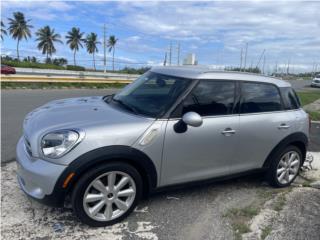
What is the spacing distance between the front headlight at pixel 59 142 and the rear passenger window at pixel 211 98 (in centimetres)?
127

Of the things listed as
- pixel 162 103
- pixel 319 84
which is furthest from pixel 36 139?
pixel 319 84

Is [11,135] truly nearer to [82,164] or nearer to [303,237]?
[82,164]

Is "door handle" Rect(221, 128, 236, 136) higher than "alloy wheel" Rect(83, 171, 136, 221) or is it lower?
higher

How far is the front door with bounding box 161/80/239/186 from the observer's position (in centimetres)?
376

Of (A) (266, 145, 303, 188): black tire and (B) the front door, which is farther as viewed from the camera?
(A) (266, 145, 303, 188): black tire

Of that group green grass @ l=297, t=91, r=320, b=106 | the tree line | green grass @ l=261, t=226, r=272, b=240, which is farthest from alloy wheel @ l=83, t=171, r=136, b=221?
the tree line

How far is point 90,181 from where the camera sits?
3.33 metres

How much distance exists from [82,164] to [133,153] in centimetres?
53

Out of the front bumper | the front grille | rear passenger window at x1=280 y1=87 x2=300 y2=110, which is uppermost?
rear passenger window at x1=280 y1=87 x2=300 y2=110

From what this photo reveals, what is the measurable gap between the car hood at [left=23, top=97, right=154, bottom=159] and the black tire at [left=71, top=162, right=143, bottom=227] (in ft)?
0.81

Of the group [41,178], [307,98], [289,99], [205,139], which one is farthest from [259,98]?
[307,98]

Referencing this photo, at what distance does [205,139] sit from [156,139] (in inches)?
25.6

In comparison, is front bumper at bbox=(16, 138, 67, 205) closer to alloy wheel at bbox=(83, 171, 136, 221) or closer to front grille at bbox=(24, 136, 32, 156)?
front grille at bbox=(24, 136, 32, 156)

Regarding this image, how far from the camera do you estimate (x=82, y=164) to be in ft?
10.6
